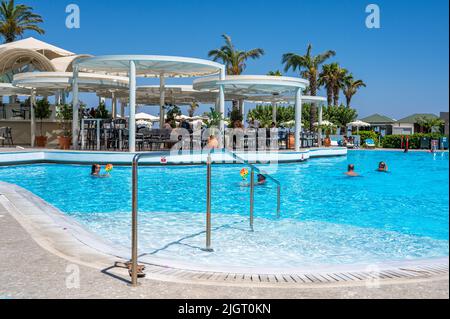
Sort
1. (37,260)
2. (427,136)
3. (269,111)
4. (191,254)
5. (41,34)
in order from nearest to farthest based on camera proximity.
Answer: (37,260) < (191,254) < (427,136) < (41,34) < (269,111)

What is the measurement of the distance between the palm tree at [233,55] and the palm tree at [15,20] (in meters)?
14.9

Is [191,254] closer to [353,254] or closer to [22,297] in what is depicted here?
[353,254]

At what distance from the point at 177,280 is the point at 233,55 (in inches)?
1456

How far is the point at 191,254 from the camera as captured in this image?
631 cm

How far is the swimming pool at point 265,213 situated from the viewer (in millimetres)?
6699

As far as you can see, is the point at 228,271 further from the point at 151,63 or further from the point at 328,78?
the point at 328,78

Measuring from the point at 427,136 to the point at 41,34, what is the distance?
30.9m

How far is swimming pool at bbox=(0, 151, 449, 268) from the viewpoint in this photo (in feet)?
22.0

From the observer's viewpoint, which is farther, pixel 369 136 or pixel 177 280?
pixel 369 136

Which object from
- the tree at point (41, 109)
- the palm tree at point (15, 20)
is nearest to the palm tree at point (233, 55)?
the palm tree at point (15, 20)

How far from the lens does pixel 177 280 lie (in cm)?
397

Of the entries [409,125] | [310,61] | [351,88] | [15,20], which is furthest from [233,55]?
[351,88]

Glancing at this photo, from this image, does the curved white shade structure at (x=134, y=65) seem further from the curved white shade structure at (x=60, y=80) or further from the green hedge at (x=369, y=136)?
the green hedge at (x=369, y=136)
